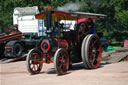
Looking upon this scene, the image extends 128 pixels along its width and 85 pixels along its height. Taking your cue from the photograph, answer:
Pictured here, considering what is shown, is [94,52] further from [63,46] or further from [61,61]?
[61,61]

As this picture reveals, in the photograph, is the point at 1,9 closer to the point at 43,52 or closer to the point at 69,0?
the point at 69,0

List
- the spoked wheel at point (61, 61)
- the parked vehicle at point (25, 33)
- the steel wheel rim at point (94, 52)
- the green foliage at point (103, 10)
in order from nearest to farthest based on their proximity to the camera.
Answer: the spoked wheel at point (61, 61), the steel wheel rim at point (94, 52), the parked vehicle at point (25, 33), the green foliage at point (103, 10)

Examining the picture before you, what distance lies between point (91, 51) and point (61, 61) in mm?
1640

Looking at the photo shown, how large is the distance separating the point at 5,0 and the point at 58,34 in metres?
20.6

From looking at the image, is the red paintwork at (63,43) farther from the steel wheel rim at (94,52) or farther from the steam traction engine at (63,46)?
the steel wheel rim at (94,52)

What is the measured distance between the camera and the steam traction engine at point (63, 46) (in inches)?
369

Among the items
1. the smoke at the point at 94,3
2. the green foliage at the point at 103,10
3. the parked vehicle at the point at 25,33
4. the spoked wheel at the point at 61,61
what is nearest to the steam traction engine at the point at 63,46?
the spoked wheel at the point at 61,61

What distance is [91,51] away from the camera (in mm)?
10359

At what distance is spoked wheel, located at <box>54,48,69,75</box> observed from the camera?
8.83 meters

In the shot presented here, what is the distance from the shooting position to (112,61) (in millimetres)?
12047

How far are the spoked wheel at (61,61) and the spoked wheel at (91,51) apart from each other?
0.74 metres

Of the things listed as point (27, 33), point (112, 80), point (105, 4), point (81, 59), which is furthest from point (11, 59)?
point (105, 4)

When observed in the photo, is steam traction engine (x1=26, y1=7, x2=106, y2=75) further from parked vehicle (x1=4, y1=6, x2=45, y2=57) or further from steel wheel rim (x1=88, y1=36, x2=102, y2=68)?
parked vehicle (x1=4, y1=6, x2=45, y2=57)

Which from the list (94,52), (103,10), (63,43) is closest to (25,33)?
(94,52)
